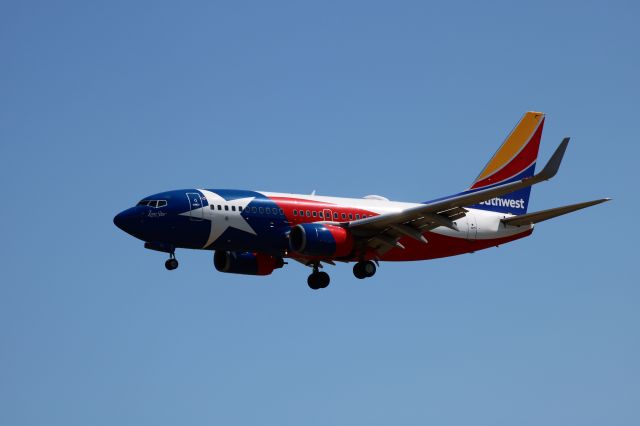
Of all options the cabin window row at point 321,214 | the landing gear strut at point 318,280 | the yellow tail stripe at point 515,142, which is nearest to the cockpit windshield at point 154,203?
the cabin window row at point 321,214

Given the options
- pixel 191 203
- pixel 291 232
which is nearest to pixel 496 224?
pixel 291 232

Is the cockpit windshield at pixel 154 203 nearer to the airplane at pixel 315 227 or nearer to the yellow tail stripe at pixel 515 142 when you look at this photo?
the airplane at pixel 315 227

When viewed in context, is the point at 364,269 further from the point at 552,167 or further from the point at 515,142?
the point at 515,142

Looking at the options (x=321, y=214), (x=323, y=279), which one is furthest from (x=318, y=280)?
(x=321, y=214)

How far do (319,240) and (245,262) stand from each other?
6594mm

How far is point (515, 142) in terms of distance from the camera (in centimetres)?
7319

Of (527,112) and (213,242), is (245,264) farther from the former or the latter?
(527,112)

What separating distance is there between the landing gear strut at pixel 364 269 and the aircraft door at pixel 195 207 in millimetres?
9147

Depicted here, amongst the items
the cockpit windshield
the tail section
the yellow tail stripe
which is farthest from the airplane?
the yellow tail stripe

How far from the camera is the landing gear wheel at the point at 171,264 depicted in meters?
61.9

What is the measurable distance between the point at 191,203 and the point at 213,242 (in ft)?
7.53

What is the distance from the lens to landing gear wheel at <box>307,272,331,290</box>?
221ft

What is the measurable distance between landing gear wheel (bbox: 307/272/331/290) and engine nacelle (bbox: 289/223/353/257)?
4150 mm

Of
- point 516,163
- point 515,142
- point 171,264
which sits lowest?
point 171,264
